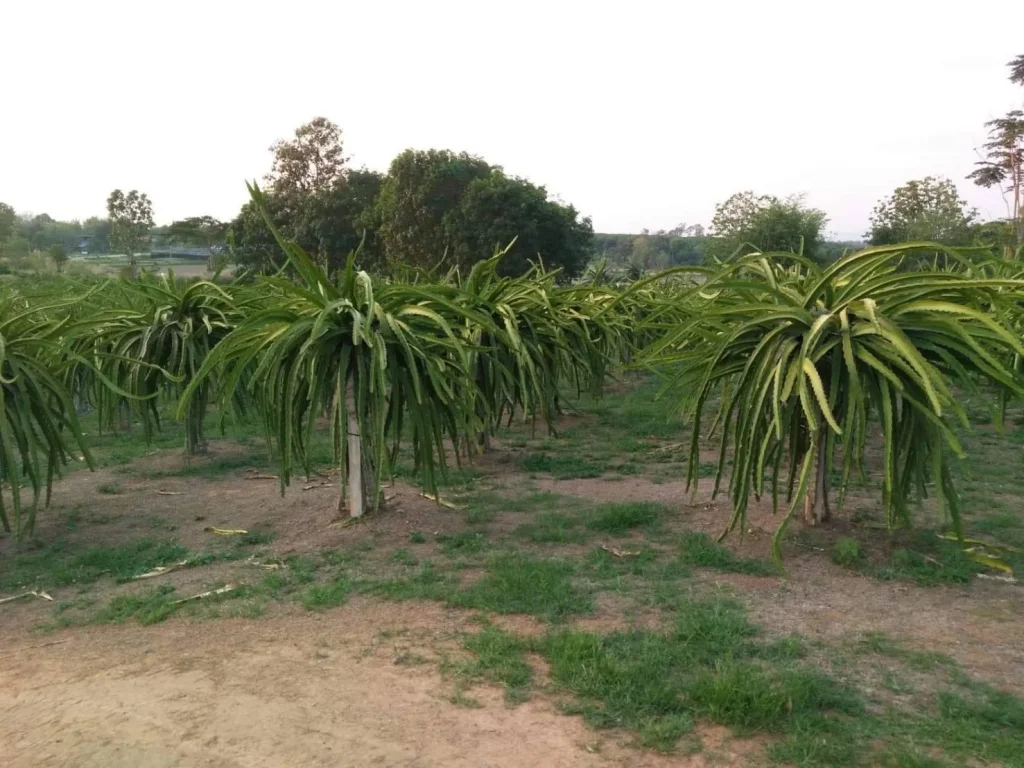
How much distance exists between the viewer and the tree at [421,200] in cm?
2920

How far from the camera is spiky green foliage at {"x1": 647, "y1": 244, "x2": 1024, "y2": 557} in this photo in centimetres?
389

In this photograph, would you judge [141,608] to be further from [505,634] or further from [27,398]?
[505,634]

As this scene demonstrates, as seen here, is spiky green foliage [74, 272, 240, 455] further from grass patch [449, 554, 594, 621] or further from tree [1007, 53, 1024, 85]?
tree [1007, 53, 1024, 85]

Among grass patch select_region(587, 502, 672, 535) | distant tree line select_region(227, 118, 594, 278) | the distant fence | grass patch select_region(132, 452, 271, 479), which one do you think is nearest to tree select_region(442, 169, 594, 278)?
distant tree line select_region(227, 118, 594, 278)

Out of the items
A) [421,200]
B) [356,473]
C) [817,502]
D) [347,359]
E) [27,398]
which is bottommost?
[817,502]

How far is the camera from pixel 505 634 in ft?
12.3

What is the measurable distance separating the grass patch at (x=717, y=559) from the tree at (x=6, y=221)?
5200 centimetres

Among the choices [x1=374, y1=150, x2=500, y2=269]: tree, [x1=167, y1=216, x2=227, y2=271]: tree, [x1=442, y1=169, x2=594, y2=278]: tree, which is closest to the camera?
[x1=442, y1=169, x2=594, y2=278]: tree

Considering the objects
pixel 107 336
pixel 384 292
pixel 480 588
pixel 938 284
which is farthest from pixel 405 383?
pixel 107 336

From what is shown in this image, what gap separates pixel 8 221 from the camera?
49.9 m

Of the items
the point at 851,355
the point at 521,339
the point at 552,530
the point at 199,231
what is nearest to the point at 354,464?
the point at 552,530

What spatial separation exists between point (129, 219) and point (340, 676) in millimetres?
45967

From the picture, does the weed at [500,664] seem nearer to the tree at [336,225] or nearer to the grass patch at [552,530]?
the grass patch at [552,530]

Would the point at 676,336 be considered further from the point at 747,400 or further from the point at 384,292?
the point at 384,292
